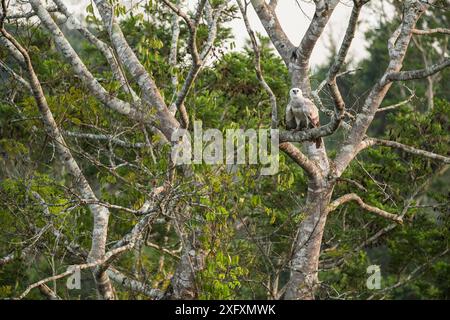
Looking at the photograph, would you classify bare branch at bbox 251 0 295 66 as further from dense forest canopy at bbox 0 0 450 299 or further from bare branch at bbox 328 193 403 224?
bare branch at bbox 328 193 403 224

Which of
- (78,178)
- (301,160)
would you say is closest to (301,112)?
(301,160)

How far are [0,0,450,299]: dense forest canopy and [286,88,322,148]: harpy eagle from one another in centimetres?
31

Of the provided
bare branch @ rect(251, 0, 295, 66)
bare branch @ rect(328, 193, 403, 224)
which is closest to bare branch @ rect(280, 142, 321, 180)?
bare branch @ rect(328, 193, 403, 224)

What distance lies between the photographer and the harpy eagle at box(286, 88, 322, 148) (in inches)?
423

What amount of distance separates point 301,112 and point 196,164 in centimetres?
188

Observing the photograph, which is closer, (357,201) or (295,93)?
(295,93)

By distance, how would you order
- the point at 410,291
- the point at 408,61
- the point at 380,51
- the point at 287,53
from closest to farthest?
the point at 287,53 → the point at 410,291 → the point at 408,61 → the point at 380,51

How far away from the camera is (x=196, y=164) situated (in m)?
9.64

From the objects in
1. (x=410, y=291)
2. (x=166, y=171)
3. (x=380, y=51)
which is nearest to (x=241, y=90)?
(x=166, y=171)

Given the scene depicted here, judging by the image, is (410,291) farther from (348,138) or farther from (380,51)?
(348,138)

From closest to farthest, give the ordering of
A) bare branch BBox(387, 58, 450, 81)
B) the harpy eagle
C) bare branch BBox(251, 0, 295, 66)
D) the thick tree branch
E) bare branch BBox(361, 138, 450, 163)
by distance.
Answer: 1. bare branch BBox(387, 58, 450, 81)
2. the harpy eagle
3. the thick tree branch
4. bare branch BBox(251, 0, 295, 66)
5. bare branch BBox(361, 138, 450, 163)

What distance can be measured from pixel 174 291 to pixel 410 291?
15127 millimetres

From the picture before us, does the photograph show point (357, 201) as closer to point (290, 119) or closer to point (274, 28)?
point (290, 119)

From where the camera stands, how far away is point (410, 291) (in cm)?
2508
